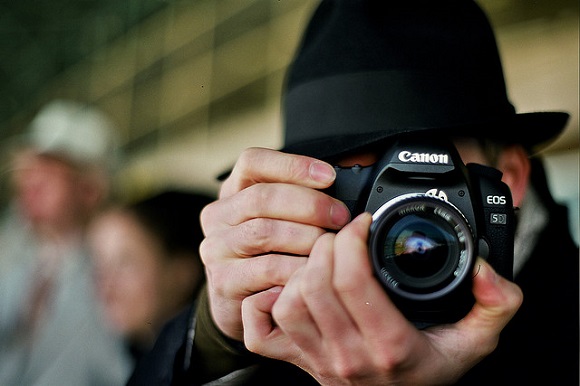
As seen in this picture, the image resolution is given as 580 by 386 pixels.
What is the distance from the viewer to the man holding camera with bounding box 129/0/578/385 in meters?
0.52

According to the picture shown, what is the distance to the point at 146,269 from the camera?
1109 millimetres

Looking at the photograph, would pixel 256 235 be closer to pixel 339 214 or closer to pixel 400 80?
pixel 339 214

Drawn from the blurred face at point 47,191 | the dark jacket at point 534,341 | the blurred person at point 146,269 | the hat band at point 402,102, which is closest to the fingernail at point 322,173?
the hat band at point 402,102

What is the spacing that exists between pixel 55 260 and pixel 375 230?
0.96 meters

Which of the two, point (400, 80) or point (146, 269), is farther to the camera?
point (146, 269)

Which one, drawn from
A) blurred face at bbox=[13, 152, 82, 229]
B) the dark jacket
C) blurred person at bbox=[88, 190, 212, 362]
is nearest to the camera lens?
the dark jacket

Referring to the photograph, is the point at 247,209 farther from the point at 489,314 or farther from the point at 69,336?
the point at 69,336

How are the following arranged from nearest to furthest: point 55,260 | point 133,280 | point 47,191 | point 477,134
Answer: point 477,134 < point 133,280 < point 55,260 < point 47,191

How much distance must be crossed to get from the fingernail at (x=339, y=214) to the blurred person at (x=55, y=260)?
0.59m

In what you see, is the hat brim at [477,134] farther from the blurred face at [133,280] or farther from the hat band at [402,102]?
the blurred face at [133,280]

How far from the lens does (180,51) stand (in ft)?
9.21

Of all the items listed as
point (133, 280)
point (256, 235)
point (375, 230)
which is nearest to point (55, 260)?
point (133, 280)

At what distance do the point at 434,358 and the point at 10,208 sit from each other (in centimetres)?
145

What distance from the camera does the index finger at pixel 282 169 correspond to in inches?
23.4
